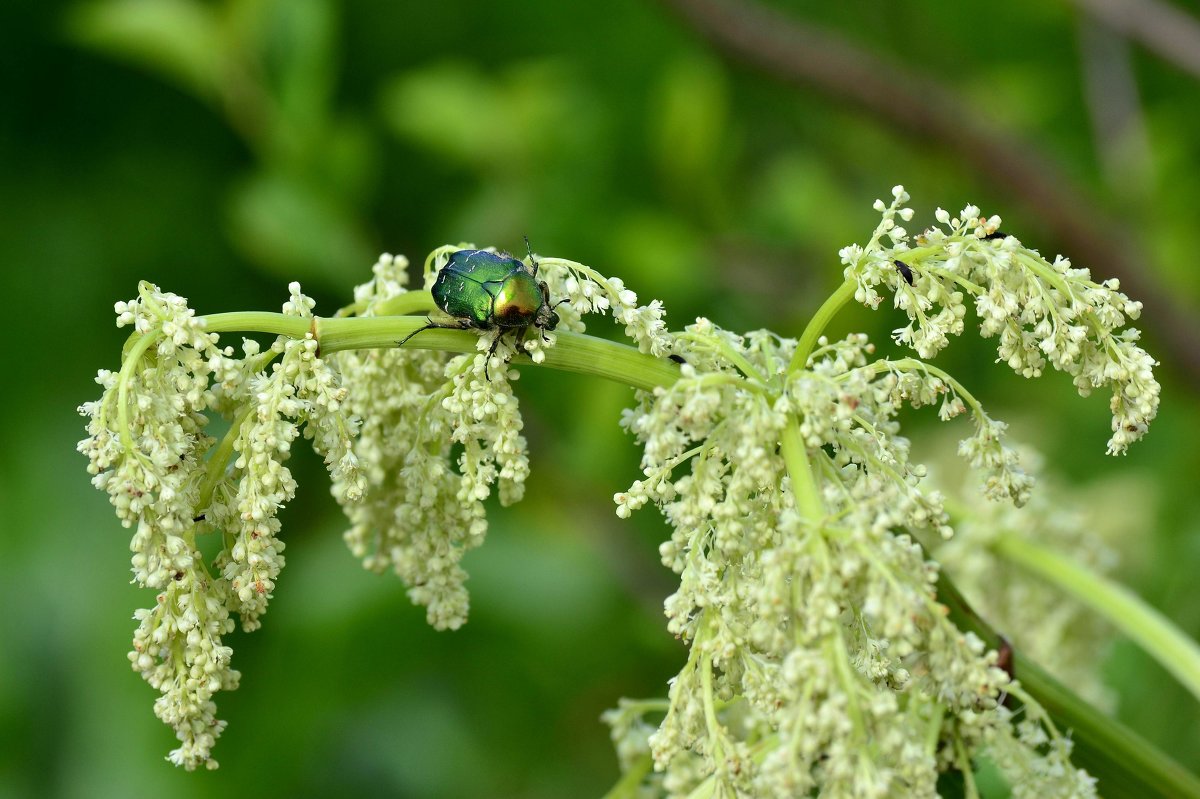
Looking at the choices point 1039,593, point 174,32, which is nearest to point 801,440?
point 1039,593

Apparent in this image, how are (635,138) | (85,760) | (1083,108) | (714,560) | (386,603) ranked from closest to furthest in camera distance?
(714,560) → (386,603) → (85,760) → (635,138) → (1083,108)

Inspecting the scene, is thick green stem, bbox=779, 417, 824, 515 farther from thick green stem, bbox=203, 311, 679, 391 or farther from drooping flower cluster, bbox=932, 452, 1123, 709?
drooping flower cluster, bbox=932, 452, 1123, 709

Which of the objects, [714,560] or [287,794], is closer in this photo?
[714,560]

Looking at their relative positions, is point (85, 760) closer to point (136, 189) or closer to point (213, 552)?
point (213, 552)

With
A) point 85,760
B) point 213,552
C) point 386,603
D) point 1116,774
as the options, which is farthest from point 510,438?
point 85,760

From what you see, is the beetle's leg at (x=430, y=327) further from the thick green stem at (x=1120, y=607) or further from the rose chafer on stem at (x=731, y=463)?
the thick green stem at (x=1120, y=607)

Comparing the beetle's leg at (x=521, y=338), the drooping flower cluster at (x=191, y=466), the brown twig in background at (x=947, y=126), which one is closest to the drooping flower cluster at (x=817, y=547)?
the beetle's leg at (x=521, y=338)
